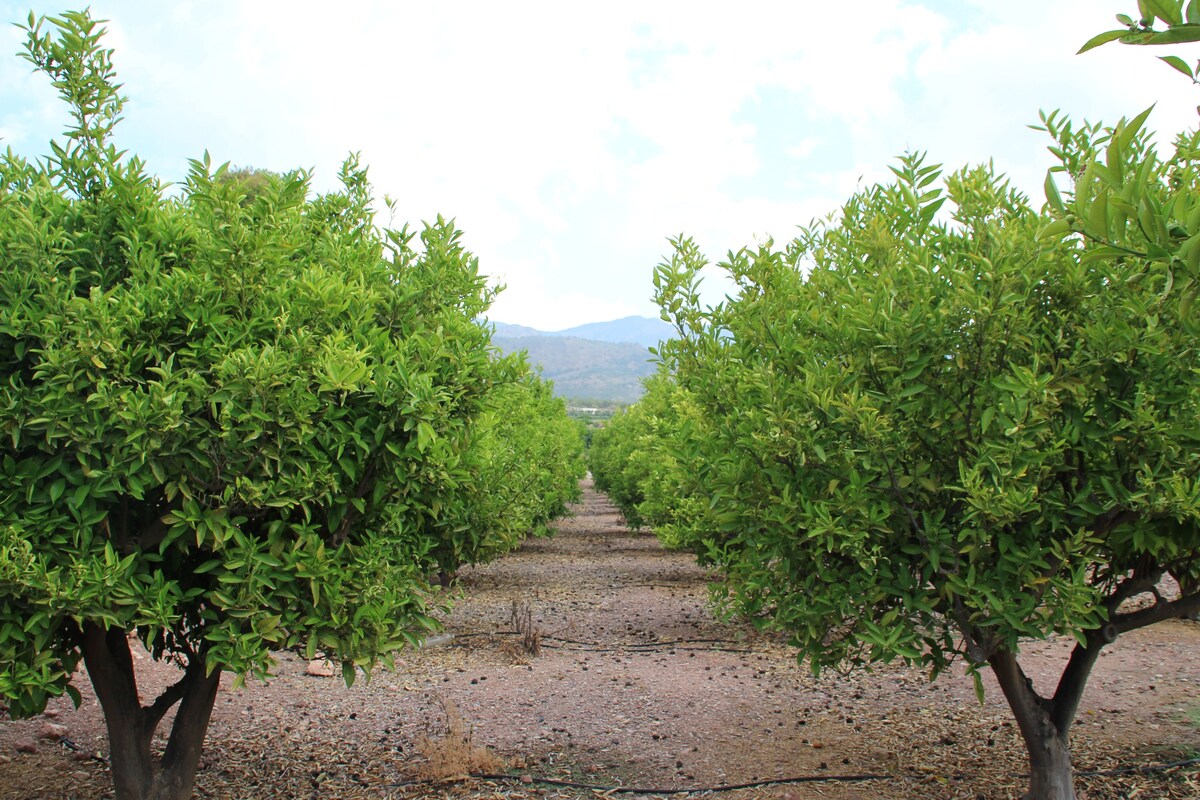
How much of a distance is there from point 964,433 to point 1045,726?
84.8 inches

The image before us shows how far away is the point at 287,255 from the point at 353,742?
178 inches

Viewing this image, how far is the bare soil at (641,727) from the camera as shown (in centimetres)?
584

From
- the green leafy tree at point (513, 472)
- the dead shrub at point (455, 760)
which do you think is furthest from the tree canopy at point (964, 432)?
the dead shrub at point (455, 760)

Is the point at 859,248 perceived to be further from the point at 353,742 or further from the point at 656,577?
the point at 656,577

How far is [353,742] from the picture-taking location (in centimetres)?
687

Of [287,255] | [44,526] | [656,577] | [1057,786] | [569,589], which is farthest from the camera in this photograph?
[656,577]

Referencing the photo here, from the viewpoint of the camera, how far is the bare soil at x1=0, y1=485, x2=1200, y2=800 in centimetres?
584

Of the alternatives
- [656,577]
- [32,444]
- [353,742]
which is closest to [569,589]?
[656,577]

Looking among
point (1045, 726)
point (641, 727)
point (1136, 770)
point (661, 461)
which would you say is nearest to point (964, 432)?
point (1045, 726)

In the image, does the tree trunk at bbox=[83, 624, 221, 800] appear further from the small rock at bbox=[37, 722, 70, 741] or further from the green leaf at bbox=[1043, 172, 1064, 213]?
the green leaf at bbox=[1043, 172, 1064, 213]

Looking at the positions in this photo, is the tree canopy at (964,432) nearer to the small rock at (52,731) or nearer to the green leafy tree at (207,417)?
the green leafy tree at (207,417)

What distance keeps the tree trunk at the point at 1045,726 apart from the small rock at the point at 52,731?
276 inches

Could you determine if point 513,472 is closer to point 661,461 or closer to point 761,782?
point 761,782

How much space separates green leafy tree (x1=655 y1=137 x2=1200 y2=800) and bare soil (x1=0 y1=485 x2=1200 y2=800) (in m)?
2.33
